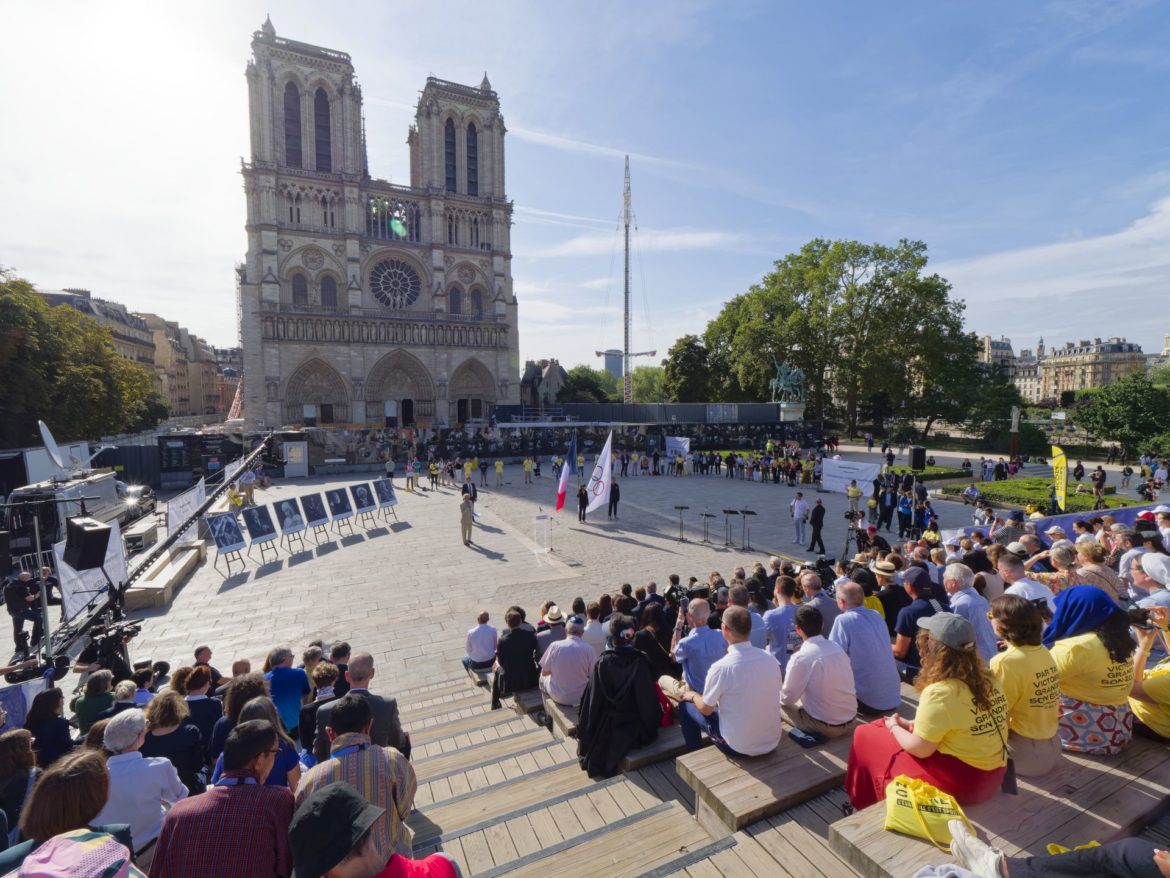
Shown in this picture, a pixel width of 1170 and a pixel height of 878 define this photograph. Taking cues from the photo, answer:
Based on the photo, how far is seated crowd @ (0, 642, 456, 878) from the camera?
2002mm

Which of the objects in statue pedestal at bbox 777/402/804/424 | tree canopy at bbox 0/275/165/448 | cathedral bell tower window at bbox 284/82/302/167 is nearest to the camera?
tree canopy at bbox 0/275/165/448

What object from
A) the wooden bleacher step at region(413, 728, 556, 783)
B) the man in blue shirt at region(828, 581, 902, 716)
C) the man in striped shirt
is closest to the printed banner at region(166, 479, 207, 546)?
the wooden bleacher step at region(413, 728, 556, 783)

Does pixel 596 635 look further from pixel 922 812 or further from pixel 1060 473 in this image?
pixel 1060 473

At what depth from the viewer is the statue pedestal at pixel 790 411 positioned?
41688mm

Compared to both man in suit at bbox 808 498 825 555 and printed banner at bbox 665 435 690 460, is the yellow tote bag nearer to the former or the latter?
man in suit at bbox 808 498 825 555

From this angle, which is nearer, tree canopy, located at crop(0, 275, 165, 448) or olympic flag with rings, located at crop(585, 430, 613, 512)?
olympic flag with rings, located at crop(585, 430, 613, 512)

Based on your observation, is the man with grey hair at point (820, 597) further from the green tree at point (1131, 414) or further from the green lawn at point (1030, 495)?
the green tree at point (1131, 414)

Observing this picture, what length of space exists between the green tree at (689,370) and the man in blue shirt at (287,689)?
5558 cm

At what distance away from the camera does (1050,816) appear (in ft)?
9.84

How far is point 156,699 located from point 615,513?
16.5m

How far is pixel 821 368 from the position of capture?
158ft

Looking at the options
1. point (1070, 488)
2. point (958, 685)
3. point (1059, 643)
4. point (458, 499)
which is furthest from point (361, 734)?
point (1070, 488)

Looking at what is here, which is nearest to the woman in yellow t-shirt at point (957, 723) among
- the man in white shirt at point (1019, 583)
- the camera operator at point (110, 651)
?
the man in white shirt at point (1019, 583)

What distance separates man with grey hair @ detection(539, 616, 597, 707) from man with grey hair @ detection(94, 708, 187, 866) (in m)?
3.03
